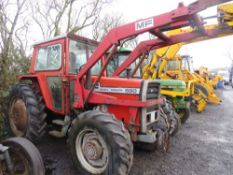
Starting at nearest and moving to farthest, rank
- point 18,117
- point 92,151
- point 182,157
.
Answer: point 92,151 < point 182,157 < point 18,117

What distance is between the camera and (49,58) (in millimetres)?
3977

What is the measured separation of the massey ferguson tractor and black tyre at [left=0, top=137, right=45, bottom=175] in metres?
0.60

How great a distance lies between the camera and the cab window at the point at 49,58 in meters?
3.73

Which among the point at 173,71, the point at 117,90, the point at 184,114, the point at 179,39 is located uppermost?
the point at 179,39

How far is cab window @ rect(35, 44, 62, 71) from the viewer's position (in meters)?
3.73

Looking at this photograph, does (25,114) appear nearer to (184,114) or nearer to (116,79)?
(116,79)

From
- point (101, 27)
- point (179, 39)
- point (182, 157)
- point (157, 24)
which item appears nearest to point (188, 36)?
point (179, 39)

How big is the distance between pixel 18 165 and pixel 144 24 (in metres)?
2.40

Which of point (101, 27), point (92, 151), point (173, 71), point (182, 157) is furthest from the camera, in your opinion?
point (101, 27)

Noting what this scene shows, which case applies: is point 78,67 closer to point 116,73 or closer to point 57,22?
point 116,73

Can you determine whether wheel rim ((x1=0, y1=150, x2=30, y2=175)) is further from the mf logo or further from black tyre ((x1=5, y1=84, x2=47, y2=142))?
the mf logo

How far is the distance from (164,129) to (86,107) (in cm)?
139

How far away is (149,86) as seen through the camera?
3139mm

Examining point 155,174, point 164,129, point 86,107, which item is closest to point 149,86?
point 164,129
